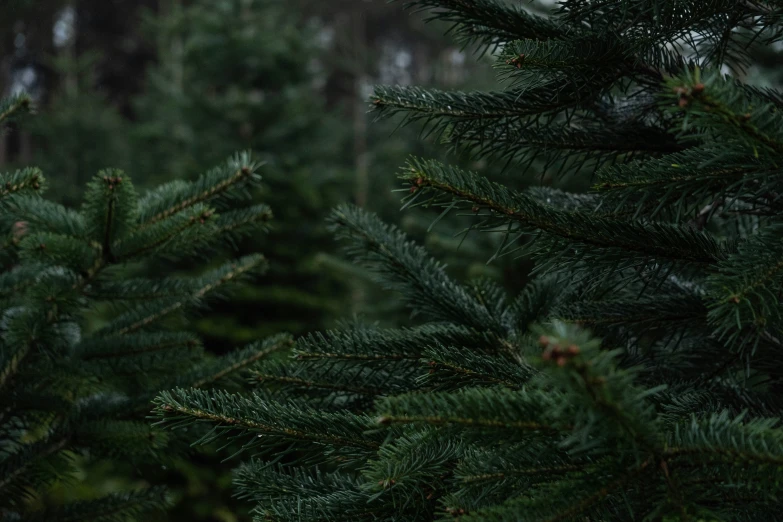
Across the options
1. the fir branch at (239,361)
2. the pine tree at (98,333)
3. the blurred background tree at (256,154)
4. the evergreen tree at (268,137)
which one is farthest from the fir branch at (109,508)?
the evergreen tree at (268,137)

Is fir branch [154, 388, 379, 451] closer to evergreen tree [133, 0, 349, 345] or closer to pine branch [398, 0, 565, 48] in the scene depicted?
pine branch [398, 0, 565, 48]

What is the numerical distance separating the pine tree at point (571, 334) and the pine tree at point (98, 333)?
1.24 ft

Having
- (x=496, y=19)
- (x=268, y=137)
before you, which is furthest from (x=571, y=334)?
(x=268, y=137)

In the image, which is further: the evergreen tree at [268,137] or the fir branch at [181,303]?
the evergreen tree at [268,137]

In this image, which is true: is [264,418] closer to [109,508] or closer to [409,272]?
[409,272]

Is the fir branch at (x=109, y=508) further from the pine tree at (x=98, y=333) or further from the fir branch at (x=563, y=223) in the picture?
the fir branch at (x=563, y=223)

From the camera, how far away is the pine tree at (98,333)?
156cm

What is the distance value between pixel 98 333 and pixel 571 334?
1542 mm

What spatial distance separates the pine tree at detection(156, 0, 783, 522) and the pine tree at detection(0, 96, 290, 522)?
1.24 ft

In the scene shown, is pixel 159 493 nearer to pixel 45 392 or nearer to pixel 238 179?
pixel 45 392

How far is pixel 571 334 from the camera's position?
72cm

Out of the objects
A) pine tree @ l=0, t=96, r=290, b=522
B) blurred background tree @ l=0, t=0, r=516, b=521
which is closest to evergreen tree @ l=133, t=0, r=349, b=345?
A: blurred background tree @ l=0, t=0, r=516, b=521

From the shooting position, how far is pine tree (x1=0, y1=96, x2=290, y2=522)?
1558 mm

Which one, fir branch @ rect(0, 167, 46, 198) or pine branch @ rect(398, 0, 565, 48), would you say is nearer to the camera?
pine branch @ rect(398, 0, 565, 48)
